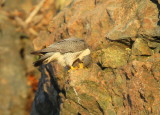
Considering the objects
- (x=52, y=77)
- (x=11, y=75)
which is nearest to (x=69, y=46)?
(x=52, y=77)

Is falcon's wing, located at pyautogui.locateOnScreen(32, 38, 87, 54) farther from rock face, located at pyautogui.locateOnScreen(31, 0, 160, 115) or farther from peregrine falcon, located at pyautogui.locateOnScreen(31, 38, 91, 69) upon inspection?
rock face, located at pyautogui.locateOnScreen(31, 0, 160, 115)

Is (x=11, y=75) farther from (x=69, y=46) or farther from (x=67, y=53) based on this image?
(x=69, y=46)

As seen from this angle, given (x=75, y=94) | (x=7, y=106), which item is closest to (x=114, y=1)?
(x=75, y=94)

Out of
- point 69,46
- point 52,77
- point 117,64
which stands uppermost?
point 69,46

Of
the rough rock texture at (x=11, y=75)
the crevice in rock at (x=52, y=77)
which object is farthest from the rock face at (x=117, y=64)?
the rough rock texture at (x=11, y=75)

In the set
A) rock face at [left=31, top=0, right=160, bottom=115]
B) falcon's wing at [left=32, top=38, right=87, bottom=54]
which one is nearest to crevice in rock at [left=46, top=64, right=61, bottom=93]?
rock face at [left=31, top=0, right=160, bottom=115]

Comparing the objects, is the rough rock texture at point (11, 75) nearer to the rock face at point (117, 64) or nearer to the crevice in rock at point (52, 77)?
the crevice in rock at point (52, 77)
